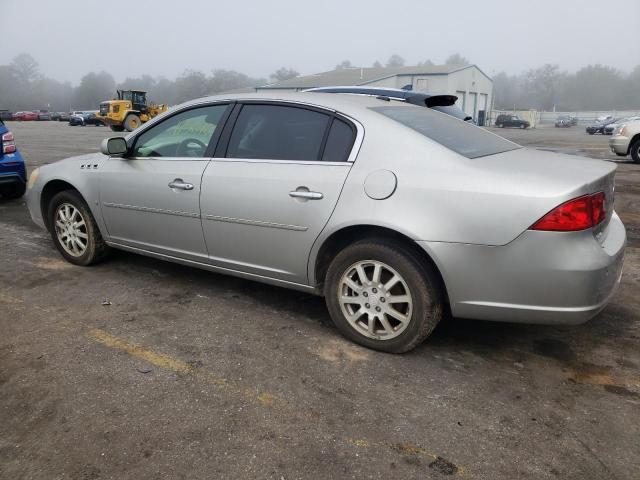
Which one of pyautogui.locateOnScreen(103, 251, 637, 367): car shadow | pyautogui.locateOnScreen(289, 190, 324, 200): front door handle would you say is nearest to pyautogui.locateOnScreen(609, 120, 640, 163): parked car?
pyautogui.locateOnScreen(103, 251, 637, 367): car shadow

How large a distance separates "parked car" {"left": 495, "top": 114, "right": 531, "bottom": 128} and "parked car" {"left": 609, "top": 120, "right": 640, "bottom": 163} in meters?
42.8

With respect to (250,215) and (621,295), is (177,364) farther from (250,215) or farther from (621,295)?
(621,295)

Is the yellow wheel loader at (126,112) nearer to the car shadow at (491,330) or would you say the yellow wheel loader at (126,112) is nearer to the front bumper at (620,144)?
the front bumper at (620,144)

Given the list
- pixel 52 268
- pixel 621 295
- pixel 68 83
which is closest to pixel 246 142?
pixel 52 268

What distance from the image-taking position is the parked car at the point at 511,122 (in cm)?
5338

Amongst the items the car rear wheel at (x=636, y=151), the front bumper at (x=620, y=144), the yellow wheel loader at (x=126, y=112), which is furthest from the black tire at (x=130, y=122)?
the car rear wheel at (x=636, y=151)

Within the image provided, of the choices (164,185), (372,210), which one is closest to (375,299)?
(372,210)

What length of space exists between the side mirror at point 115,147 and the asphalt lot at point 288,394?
1.09m

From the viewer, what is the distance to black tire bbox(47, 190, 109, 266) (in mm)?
4477

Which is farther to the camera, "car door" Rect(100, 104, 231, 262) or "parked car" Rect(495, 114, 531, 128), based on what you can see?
"parked car" Rect(495, 114, 531, 128)

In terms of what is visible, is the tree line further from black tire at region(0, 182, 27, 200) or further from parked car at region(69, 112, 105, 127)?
black tire at region(0, 182, 27, 200)

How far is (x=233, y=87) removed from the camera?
114 metres

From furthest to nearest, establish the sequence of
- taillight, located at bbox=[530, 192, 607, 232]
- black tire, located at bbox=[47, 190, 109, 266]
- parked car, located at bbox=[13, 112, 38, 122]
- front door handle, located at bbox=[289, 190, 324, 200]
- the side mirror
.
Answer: parked car, located at bbox=[13, 112, 38, 122] < black tire, located at bbox=[47, 190, 109, 266] < the side mirror < front door handle, located at bbox=[289, 190, 324, 200] < taillight, located at bbox=[530, 192, 607, 232]

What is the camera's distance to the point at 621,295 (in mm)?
4027
